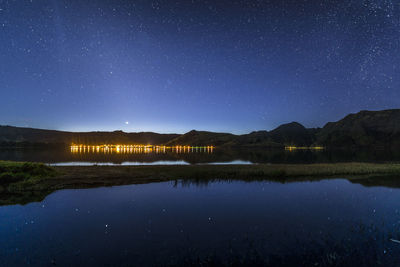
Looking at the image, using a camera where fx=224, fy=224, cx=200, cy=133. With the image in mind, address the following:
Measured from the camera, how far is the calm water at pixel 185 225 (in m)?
11.6

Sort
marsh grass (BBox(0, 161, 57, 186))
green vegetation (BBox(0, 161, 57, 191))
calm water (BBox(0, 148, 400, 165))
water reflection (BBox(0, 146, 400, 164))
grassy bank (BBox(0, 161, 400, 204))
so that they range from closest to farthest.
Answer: grassy bank (BBox(0, 161, 400, 204)) < green vegetation (BBox(0, 161, 57, 191)) < marsh grass (BBox(0, 161, 57, 186)) < calm water (BBox(0, 148, 400, 165)) < water reflection (BBox(0, 146, 400, 164))

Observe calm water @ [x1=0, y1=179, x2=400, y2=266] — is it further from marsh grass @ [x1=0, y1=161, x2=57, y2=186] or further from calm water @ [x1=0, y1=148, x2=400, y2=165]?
calm water @ [x1=0, y1=148, x2=400, y2=165]

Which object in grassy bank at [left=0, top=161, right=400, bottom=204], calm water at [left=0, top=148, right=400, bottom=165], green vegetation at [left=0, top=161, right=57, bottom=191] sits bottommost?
calm water at [left=0, top=148, right=400, bottom=165]

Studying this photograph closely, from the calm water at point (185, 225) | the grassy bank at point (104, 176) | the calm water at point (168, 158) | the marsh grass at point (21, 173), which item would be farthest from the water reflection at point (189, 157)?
the calm water at point (185, 225)

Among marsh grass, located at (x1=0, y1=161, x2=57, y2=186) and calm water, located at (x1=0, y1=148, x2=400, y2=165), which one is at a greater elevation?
marsh grass, located at (x1=0, y1=161, x2=57, y2=186)

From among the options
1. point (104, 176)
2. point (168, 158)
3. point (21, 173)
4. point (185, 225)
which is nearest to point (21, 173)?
point (21, 173)

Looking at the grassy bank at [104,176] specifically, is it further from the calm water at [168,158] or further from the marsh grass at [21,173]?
the calm water at [168,158]

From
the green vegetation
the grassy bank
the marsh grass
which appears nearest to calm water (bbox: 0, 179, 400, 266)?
the grassy bank

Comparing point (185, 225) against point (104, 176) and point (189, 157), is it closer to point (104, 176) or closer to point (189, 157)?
point (104, 176)

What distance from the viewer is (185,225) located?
52.3 ft

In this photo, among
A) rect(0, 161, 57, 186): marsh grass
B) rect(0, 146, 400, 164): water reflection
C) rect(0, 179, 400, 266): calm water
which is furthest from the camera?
rect(0, 146, 400, 164): water reflection

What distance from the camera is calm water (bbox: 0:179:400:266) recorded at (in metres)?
11.6

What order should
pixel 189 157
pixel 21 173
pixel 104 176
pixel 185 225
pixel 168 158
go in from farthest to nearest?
pixel 189 157 < pixel 168 158 < pixel 104 176 < pixel 21 173 < pixel 185 225

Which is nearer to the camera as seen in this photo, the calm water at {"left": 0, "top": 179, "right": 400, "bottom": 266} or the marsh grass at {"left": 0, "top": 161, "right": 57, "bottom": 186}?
the calm water at {"left": 0, "top": 179, "right": 400, "bottom": 266}
